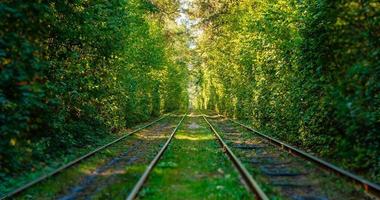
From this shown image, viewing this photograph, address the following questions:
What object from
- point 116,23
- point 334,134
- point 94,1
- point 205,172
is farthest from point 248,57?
point 205,172

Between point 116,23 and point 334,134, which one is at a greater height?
point 116,23

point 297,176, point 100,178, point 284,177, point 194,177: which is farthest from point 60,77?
point 297,176

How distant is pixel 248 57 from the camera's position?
27.4 metres

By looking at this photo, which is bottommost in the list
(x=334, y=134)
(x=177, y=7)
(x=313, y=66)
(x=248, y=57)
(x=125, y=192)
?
(x=125, y=192)

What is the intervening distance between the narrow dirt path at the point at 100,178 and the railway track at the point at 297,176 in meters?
2.74

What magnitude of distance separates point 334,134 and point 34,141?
801cm

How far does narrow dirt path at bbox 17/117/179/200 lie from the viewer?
8.58 metres

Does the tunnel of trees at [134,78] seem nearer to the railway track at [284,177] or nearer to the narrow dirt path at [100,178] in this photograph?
the railway track at [284,177]

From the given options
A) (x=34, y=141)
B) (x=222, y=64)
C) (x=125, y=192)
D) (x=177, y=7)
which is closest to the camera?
(x=125, y=192)

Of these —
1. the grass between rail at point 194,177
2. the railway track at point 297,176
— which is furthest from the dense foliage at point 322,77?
the grass between rail at point 194,177

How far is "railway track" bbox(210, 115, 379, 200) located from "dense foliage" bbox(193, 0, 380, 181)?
714mm

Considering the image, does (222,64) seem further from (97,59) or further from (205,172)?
(205,172)

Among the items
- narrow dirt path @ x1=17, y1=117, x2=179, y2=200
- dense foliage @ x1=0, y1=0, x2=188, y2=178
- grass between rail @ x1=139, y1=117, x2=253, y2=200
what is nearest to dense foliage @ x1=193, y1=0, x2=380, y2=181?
grass between rail @ x1=139, y1=117, x2=253, y2=200

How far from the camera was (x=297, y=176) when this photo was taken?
10.0 metres
